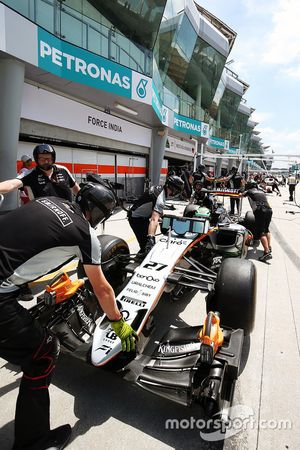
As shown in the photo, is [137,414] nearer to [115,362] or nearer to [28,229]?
[115,362]

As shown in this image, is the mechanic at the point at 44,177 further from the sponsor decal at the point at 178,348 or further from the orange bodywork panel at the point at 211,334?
the orange bodywork panel at the point at 211,334

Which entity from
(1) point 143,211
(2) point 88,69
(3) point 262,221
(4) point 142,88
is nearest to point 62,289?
(1) point 143,211

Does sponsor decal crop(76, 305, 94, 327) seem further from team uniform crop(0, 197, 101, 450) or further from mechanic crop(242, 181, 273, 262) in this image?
mechanic crop(242, 181, 273, 262)

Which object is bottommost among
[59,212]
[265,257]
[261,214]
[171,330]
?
[265,257]

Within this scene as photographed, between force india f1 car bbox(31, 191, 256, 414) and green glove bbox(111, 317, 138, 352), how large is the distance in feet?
0.87

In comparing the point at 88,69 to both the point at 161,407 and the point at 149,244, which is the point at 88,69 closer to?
the point at 149,244

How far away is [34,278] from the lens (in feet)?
5.15

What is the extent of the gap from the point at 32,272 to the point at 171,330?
135 centimetres

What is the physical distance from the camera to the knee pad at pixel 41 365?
1.52m

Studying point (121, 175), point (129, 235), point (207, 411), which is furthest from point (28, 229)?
point (121, 175)

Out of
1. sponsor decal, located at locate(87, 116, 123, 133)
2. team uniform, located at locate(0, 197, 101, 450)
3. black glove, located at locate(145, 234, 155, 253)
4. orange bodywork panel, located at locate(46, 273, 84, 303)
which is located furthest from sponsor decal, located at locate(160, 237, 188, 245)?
sponsor decal, located at locate(87, 116, 123, 133)

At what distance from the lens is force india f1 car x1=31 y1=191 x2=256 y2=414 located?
5.91 ft

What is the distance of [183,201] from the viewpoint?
15352 millimetres

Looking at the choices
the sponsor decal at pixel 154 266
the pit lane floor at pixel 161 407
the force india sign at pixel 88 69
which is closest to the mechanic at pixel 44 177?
the sponsor decal at pixel 154 266
